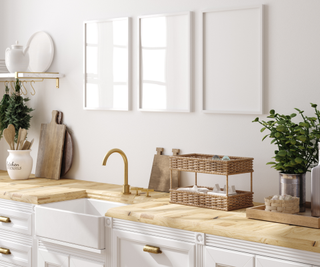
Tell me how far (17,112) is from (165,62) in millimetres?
1210

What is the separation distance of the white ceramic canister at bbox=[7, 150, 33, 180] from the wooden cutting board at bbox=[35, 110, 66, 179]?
0.47ft

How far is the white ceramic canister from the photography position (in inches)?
126

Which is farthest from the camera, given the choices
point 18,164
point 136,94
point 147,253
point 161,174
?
point 18,164

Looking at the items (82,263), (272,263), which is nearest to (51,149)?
(82,263)

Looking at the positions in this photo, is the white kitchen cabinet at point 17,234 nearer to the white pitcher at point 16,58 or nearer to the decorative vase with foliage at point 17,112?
the decorative vase with foliage at point 17,112

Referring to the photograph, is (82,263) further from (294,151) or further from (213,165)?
(294,151)

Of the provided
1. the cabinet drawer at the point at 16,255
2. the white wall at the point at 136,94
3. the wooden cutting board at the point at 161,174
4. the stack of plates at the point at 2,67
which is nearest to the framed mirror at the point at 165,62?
the white wall at the point at 136,94

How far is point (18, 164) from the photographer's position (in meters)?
3.20

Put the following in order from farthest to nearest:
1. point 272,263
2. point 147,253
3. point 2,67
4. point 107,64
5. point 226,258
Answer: point 2,67 → point 107,64 → point 147,253 → point 226,258 → point 272,263

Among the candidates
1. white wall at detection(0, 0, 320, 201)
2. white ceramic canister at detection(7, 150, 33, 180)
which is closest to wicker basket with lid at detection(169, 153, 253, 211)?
white wall at detection(0, 0, 320, 201)

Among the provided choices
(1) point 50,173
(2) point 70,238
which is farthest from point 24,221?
(1) point 50,173

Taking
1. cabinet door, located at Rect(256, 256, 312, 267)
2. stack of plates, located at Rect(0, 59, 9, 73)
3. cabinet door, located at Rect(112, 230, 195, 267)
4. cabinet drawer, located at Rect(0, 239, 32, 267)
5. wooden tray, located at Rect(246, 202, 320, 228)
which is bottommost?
cabinet drawer, located at Rect(0, 239, 32, 267)

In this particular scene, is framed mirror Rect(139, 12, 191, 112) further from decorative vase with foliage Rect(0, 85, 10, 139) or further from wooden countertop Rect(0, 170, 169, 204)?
decorative vase with foliage Rect(0, 85, 10, 139)

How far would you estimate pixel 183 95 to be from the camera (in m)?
2.71
